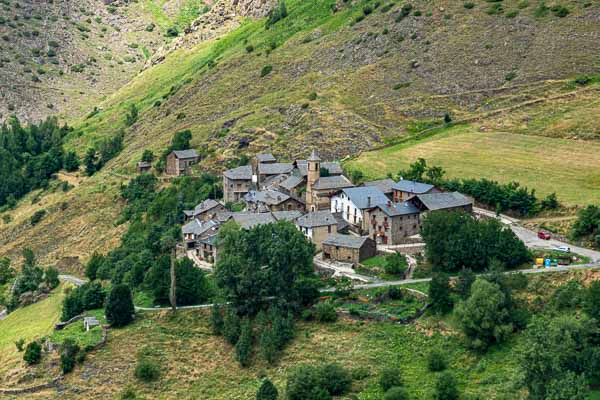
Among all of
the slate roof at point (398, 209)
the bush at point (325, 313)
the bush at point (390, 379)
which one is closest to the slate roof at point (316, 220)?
the slate roof at point (398, 209)

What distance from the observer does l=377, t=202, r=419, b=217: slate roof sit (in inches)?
2857

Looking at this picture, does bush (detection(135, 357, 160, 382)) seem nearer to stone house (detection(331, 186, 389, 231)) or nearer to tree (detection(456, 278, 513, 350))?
tree (detection(456, 278, 513, 350))

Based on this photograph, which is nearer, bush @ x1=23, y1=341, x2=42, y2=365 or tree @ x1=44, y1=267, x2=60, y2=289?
bush @ x1=23, y1=341, x2=42, y2=365

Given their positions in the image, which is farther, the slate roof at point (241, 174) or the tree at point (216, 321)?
the slate roof at point (241, 174)

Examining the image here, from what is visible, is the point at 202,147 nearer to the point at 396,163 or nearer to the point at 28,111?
the point at 396,163

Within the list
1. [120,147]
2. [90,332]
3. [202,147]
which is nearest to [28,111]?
[120,147]

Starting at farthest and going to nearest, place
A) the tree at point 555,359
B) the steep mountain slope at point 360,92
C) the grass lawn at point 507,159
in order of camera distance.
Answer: the steep mountain slope at point 360,92 → the grass lawn at point 507,159 → the tree at point 555,359

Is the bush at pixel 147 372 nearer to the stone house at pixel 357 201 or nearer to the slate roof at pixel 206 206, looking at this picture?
the stone house at pixel 357 201

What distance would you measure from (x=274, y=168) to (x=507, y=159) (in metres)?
24.7

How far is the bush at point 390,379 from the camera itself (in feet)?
173

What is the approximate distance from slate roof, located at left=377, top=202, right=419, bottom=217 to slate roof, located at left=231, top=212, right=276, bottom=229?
10144 millimetres

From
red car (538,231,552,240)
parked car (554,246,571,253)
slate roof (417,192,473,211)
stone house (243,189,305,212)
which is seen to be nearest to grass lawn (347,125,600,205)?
red car (538,231,552,240)

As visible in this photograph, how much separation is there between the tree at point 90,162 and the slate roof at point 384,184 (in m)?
57.6

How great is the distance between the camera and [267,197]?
83125 mm
